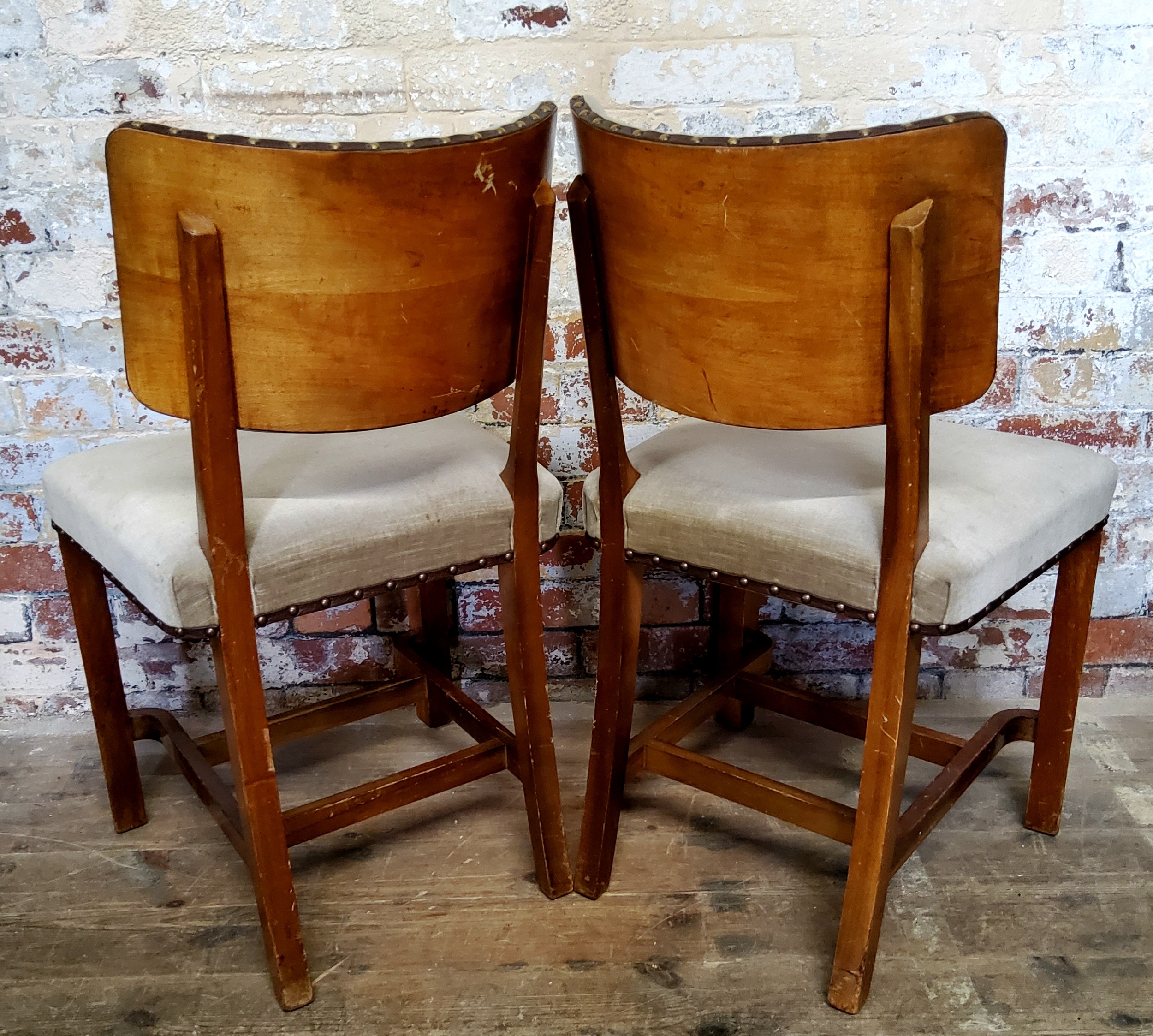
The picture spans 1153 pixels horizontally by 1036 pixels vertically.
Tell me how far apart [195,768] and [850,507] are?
85cm

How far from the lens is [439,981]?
1.29 metres

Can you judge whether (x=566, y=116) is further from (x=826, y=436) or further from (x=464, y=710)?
(x=464, y=710)

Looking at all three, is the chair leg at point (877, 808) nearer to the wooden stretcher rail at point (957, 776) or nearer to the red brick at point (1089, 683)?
the wooden stretcher rail at point (957, 776)

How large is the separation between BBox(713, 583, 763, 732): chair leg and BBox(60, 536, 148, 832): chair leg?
2.76 feet

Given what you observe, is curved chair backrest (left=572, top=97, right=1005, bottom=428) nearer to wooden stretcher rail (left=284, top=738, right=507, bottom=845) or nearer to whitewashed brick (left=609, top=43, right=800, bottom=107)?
whitewashed brick (left=609, top=43, right=800, bottom=107)

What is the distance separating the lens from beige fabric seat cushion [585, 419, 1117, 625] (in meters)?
1.11

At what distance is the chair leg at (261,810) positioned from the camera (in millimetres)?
1151

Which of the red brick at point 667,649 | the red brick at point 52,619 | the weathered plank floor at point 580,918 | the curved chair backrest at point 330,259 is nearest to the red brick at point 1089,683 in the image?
the weathered plank floor at point 580,918

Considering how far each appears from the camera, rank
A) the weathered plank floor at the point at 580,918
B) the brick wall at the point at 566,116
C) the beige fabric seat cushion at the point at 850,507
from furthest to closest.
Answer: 1. the brick wall at the point at 566,116
2. the weathered plank floor at the point at 580,918
3. the beige fabric seat cushion at the point at 850,507

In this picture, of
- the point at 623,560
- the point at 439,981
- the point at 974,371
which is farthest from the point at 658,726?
the point at 974,371

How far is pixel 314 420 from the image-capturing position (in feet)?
3.58

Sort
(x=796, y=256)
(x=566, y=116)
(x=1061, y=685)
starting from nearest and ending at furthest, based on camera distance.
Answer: (x=796, y=256), (x=1061, y=685), (x=566, y=116)

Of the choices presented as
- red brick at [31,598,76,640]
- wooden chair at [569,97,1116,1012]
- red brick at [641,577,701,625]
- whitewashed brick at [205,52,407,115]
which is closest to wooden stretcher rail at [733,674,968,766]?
wooden chair at [569,97,1116,1012]

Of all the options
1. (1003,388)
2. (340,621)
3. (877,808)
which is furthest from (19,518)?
(1003,388)
